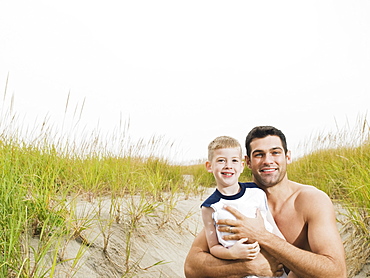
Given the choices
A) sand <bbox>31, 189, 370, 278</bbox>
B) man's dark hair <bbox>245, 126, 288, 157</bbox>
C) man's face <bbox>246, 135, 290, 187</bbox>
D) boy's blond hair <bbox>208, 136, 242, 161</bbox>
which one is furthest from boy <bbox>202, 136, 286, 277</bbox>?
sand <bbox>31, 189, 370, 278</bbox>

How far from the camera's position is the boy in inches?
95.7

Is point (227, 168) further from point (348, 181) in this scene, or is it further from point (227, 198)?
point (348, 181)

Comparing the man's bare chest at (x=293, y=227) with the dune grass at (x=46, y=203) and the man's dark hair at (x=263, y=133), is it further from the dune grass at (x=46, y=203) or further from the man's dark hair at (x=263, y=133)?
the dune grass at (x=46, y=203)

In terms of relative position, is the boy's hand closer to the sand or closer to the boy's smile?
the boy's smile

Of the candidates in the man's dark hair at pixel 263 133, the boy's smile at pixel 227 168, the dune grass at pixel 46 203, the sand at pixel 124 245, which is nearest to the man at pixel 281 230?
Answer: the man's dark hair at pixel 263 133

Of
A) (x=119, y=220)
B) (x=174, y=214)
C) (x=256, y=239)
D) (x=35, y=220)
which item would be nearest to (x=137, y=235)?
(x=119, y=220)

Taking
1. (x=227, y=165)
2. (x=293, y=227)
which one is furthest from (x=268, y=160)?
(x=293, y=227)

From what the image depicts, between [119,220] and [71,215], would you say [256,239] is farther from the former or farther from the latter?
[119,220]

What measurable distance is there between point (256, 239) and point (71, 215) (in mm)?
1472

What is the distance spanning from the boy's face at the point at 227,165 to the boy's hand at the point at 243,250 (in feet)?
1.31

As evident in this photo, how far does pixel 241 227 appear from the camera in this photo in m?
2.34

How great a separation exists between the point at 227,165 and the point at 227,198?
0.22 metres

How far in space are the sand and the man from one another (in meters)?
0.72

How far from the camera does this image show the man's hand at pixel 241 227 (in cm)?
232
